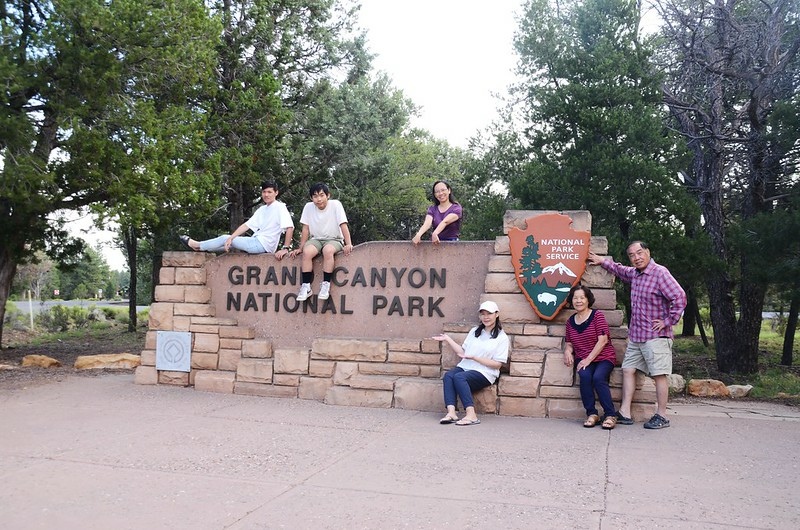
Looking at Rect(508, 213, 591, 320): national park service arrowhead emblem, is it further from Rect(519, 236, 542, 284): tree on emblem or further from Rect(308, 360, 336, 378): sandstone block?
Rect(308, 360, 336, 378): sandstone block

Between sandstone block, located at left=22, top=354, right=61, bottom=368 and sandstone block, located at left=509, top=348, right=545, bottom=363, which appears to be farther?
sandstone block, located at left=22, top=354, right=61, bottom=368

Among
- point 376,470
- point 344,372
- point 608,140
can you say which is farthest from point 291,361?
point 608,140

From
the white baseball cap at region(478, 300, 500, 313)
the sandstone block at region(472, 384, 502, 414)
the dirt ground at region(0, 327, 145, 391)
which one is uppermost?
the white baseball cap at region(478, 300, 500, 313)

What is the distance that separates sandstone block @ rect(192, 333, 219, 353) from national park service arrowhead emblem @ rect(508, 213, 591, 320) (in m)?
3.90

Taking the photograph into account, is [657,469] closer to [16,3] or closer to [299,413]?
[299,413]

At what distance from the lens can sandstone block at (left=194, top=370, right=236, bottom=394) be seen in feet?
27.7

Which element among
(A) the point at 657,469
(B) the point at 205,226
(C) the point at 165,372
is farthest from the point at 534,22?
(A) the point at 657,469

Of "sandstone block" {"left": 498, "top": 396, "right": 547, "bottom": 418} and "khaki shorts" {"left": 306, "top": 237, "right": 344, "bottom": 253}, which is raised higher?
"khaki shorts" {"left": 306, "top": 237, "right": 344, "bottom": 253}

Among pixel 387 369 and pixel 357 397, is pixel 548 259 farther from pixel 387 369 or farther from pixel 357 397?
pixel 357 397

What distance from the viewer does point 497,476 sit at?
4801 mm

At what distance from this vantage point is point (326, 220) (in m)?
8.40

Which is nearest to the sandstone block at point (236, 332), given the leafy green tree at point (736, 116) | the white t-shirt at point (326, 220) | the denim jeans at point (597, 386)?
the white t-shirt at point (326, 220)

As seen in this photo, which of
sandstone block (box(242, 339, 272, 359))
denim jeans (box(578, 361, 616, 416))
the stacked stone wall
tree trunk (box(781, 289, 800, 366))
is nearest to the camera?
denim jeans (box(578, 361, 616, 416))

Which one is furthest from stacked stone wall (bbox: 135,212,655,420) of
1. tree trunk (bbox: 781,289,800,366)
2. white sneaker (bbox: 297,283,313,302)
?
tree trunk (bbox: 781,289,800,366)
